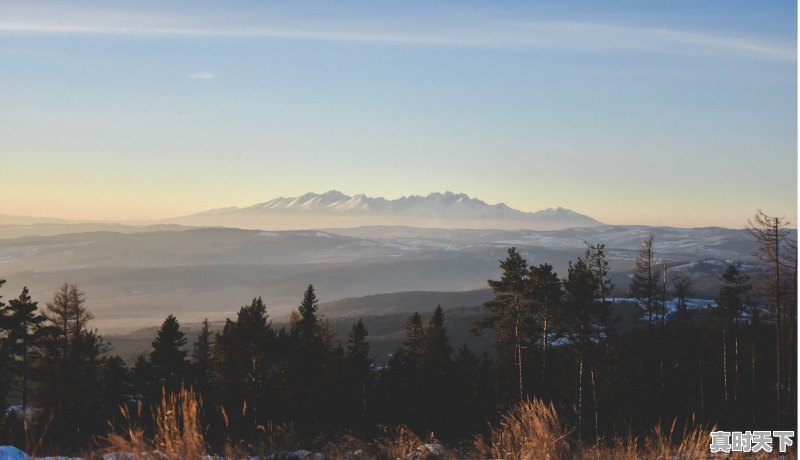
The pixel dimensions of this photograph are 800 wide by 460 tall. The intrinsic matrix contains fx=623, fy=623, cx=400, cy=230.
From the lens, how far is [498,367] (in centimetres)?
4034

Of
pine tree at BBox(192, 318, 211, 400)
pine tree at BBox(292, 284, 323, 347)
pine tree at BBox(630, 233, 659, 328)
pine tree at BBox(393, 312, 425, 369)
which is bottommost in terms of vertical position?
pine tree at BBox(192, 318, 211, 400)

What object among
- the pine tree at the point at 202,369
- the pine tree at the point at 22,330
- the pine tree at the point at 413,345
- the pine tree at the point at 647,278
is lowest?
the pine tree at the point at 202,369

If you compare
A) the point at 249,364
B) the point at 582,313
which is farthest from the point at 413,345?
the point at 582,313

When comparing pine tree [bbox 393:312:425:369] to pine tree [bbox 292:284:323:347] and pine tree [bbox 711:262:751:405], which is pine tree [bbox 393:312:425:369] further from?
pine tree [bbox 711:262:751:405]

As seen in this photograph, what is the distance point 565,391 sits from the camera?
111 ft

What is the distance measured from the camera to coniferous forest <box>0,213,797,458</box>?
94.6 ft

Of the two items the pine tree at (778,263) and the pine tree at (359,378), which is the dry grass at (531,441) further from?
the pine tree at (359,378)

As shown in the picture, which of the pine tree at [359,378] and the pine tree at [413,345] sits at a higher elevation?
the pine tree at [413,345]

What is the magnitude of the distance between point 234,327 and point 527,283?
19.5 m

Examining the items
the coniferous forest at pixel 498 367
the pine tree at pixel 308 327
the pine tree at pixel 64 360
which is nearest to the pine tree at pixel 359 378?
the coniferous forest at pixel 498 367

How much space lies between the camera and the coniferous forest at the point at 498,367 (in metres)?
28.8

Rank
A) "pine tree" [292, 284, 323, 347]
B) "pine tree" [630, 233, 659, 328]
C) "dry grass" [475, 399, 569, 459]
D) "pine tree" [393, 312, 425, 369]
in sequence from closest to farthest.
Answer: "dry grass" [475, 399, 569, 459] → "pine tree" [630, 233, 659, 328] → "pine tree" [292, 284, 323, 347] → "pine tree" [393, 312, 425, 369]

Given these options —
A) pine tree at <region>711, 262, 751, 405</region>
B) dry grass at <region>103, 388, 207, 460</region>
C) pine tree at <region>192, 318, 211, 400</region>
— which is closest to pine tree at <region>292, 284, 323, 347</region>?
pine tree at <region>192, 318, 211, 400</region>

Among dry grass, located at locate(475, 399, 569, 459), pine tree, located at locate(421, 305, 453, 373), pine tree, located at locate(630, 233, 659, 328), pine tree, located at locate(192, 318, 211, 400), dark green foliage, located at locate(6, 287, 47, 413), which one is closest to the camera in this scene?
dry grass, located at locate(475, 399, 569, 459)
